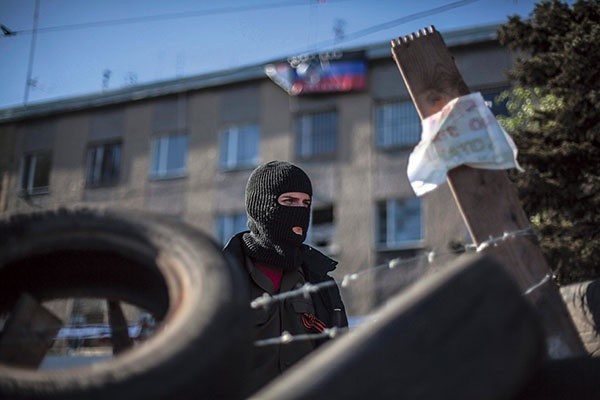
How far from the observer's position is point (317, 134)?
20.0 metres

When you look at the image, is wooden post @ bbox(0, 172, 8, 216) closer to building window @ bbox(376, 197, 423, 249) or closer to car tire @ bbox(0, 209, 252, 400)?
building window @ bbox(376, 197, 423, 249)

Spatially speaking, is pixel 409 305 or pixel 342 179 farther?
pixel 342 179

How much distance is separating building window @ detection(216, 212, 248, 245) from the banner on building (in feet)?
12.6

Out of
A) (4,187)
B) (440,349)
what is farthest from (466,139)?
(4,187)

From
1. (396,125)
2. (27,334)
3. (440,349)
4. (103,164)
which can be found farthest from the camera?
(103,164)

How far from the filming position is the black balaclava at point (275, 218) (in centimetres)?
298

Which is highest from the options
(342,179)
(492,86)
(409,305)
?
(492,86)

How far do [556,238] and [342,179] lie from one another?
43.0 ft

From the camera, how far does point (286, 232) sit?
9.91 ft

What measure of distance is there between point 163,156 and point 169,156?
0.65ft

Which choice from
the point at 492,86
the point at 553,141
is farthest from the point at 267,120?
the point at 553,141

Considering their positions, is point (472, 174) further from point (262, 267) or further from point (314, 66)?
point (314, 66)

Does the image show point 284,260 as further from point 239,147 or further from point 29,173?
point 29,173

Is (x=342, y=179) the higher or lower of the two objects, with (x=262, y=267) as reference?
higher
